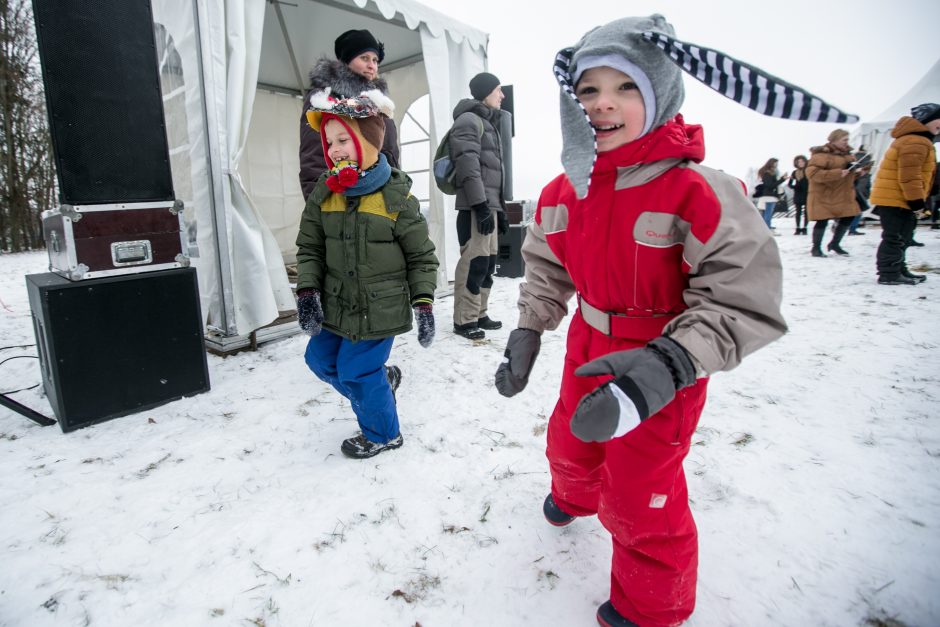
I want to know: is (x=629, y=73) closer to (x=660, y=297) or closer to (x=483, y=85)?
(x=660, y=297)

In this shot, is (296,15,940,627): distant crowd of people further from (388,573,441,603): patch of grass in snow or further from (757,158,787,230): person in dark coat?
(757,158,787,230): person in dark coat

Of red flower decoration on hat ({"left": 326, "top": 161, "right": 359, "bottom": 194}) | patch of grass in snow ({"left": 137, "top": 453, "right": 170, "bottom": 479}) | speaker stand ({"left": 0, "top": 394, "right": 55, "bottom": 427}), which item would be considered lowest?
patch of grass in snow ({"left": 137, "top": 453, "right": 170, "bottom": 479})

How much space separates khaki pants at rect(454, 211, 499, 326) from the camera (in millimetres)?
3609

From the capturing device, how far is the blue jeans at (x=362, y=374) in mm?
2010

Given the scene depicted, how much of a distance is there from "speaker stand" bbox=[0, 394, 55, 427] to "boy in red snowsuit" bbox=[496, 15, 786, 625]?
2.71 metres

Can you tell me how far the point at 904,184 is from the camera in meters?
4.49

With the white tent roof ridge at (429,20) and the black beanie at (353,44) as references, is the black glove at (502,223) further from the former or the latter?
the white tent roof ridge at (429,20)

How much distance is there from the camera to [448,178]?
11.7ft

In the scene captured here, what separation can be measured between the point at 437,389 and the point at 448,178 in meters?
1.65

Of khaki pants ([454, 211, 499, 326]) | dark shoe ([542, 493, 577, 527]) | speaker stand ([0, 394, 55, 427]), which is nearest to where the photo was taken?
dark shoe ([542, 493, 577, 527])

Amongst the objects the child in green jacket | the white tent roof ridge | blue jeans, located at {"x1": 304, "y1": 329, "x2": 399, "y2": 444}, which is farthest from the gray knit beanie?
the white tent roof ridge

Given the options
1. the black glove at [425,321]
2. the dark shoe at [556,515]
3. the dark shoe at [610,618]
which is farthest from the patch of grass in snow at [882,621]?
the black glove at [425,321]

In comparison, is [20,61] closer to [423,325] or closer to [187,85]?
[187,85]

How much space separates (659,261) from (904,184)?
516 centimetres
